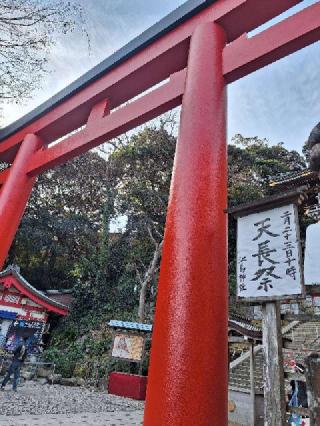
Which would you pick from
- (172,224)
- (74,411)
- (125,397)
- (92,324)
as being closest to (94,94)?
(172,224)

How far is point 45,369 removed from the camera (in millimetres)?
13055

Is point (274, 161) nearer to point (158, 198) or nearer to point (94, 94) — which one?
point (158, 198)

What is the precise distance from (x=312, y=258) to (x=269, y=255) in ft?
1.18

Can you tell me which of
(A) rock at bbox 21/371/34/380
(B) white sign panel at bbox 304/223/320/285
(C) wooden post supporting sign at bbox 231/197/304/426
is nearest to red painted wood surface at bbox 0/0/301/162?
(C) wooden post supporting sign at bbox 231/197/304/426

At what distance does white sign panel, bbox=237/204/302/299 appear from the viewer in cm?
234

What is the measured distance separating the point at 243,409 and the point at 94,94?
743 cm

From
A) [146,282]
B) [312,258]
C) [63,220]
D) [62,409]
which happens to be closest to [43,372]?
[146,282]

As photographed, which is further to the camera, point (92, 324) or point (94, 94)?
point (92, 324)

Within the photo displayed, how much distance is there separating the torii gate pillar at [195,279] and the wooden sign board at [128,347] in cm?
1012

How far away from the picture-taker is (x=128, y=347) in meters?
11.3

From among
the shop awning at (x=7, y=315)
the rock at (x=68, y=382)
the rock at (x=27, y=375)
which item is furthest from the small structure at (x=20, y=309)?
the rock at (x=68, y=382)

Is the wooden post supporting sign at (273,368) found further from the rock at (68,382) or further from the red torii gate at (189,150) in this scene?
the rock at (68,382)

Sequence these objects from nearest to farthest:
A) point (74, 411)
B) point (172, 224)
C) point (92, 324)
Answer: point (172, 224) < point (74, 411) < point (92, 324)

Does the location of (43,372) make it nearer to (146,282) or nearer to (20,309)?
(20,309)
